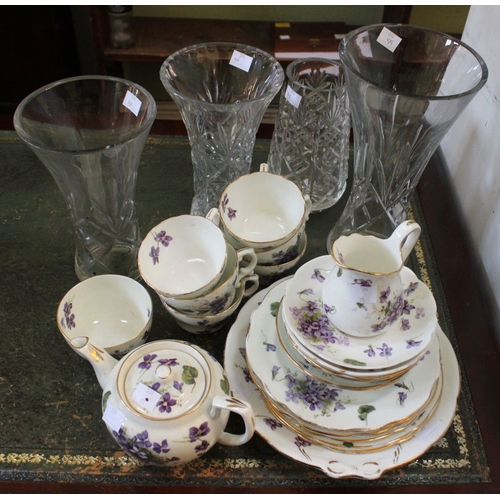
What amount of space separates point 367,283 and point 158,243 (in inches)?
11.7

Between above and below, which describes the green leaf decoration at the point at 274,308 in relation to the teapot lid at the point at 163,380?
below

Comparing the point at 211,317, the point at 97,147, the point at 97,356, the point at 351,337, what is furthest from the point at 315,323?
the point at 97,147

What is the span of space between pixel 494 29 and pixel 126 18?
2.74 feet

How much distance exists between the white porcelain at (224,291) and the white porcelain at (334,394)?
6 centimetres

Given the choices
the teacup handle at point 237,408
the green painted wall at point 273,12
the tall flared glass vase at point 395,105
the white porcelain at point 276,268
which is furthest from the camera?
the green painted wall at point 273,12

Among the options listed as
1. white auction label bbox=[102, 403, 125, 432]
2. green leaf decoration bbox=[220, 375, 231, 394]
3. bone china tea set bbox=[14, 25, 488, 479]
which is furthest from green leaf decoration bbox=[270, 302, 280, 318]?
white auction label bbox=[102, 403, 125, 432]

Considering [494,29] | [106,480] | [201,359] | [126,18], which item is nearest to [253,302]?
[201,359]

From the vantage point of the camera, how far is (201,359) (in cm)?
57

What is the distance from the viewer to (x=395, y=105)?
64 centimetres

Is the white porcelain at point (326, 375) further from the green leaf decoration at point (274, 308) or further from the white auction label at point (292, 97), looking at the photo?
the white auction label at point (292, 97)

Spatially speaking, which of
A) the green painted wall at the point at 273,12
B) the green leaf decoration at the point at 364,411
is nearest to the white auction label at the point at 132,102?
the green leaf decoration at the point at 364,411

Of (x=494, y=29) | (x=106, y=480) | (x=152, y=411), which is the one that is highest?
(x=494, y=29)

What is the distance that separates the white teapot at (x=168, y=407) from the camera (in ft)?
1.74
